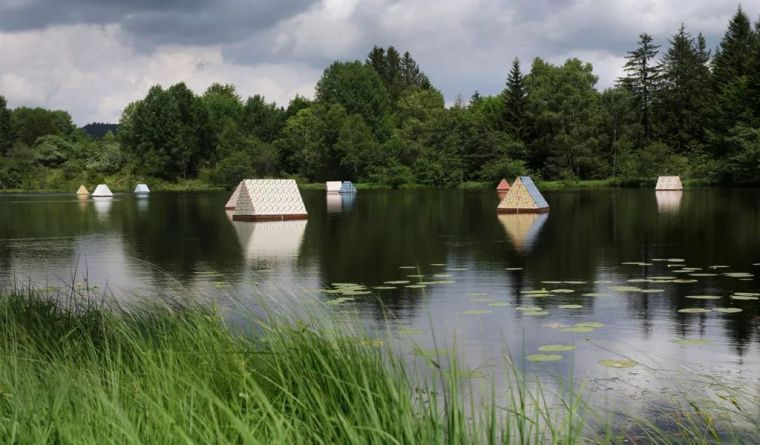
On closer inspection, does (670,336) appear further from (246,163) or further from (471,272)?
(246,163)

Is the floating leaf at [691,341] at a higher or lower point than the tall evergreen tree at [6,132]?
lower

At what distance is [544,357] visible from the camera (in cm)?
779

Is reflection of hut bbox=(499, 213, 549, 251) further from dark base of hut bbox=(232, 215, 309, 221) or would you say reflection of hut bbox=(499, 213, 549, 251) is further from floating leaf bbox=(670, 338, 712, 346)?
floating leaf bbox=(670, 338, 712, 346)

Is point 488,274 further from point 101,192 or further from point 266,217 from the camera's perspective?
point 101,192

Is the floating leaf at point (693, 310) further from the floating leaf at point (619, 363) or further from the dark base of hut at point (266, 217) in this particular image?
the dark base of hut at point (266, 217)

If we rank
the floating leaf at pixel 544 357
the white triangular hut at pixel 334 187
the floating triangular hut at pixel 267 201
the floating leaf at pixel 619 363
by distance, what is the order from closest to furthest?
the floating leaf at pixel 619 363
the floating leaf at pixel 544 357
the floating triangular hut at pixel 267 201
the white triangular hut at pixel 334 187

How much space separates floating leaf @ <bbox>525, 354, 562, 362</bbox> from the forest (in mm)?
63941

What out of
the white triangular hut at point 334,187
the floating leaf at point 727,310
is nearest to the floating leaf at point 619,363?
the floating leaf at point 727,310

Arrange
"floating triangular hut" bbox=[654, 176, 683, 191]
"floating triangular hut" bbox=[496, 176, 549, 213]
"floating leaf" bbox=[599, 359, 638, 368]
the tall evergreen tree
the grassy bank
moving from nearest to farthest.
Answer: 1. the grassy bank
2. "floating leaf" bbox=[599, 359, 638, 368]
3. "floating triangular hut" bbox=[496, 176, 549, 213]
4. "floating triangular hut" bbox=[654, 176, 683, 191]
5. the tall evergreen tree

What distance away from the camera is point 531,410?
20.6 feet

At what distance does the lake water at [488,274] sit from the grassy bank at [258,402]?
44cm

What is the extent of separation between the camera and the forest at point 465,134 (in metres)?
81.8

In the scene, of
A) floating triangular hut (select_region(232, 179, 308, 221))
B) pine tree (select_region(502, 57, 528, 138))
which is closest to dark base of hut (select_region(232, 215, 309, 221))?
floating triangular hut (select_region(232, 179, 308, 221))

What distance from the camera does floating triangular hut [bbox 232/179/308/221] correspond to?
3306 cm
